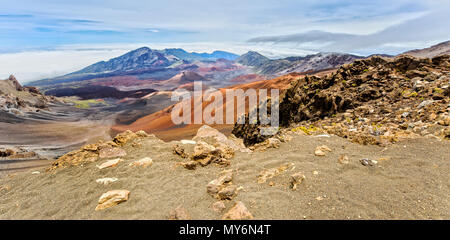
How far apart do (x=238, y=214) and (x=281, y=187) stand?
4.26 ft

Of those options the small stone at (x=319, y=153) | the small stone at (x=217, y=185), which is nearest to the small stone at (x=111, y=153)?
the small stone at (x=217, y=185)

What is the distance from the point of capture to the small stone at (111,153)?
652 centimetres

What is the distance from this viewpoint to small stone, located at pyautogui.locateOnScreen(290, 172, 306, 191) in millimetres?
4109

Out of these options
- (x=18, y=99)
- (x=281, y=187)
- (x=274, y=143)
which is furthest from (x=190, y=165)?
(x=18, y=99)

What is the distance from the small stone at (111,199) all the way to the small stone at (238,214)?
222cm

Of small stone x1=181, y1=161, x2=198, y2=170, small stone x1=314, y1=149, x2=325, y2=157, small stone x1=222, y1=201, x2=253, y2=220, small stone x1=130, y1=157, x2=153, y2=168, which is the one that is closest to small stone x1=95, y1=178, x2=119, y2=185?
small stone x1=130, y1=157, x2=153, y2=168

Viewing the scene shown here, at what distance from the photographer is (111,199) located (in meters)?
4.14

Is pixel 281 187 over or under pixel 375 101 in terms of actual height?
under

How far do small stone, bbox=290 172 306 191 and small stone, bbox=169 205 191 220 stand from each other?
2.09 meters

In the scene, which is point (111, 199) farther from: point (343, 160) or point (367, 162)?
point (367, 162)

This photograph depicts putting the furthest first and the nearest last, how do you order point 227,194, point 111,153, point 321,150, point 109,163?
point 111,153
point 109,163
point 321,150
point 227,194

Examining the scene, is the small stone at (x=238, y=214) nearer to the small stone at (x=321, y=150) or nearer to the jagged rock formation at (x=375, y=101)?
the small stone at (x=321, y=150)

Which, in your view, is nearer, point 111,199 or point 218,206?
point 218,206
